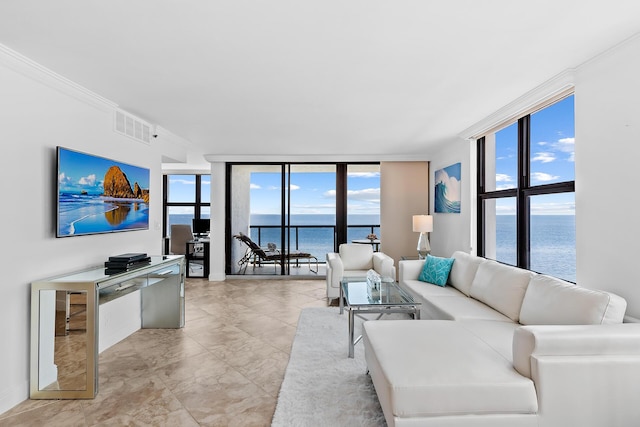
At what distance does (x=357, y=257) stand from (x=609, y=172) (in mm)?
3511

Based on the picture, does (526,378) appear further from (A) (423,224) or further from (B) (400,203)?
(B) (400,203)

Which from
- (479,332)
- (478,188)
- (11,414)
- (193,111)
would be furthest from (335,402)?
(478,188)

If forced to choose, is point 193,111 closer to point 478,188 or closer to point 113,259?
point 113,259

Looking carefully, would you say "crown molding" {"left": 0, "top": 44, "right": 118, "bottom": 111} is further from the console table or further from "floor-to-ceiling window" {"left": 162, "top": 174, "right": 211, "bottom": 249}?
"floor-to-ceiling window" {"left": 162, "top": 174, "right": 211, "bottom": 249}

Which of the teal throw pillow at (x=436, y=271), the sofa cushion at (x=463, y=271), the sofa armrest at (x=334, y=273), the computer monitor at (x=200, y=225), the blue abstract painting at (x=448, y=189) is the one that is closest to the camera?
the sofa cushion at (x=463, y=271)

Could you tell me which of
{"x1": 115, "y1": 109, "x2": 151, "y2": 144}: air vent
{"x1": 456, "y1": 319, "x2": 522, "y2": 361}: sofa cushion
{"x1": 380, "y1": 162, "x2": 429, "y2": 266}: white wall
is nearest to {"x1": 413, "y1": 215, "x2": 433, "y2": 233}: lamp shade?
{"x1": 380, "y1": 162, "x2": 429, "y2": 266}: white wall

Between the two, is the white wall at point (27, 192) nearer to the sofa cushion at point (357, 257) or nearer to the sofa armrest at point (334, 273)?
the sofa armrest at point (334, 273)

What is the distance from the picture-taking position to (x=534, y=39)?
217 cm

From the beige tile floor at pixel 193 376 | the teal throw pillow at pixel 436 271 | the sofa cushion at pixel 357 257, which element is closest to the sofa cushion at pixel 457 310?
the teal throw pillow at pixel 436 271

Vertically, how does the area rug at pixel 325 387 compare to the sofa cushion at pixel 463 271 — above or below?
below

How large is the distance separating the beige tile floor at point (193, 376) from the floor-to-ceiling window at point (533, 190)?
274 cm

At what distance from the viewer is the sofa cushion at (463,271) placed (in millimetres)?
3682

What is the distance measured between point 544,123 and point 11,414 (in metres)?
4.99

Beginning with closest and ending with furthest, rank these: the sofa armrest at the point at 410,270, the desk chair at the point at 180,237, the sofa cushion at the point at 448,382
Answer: the sofa cushion at the point at 448,382 < the sofa armrest at the point at 410,270 < the desk chair at the point at 180,237
